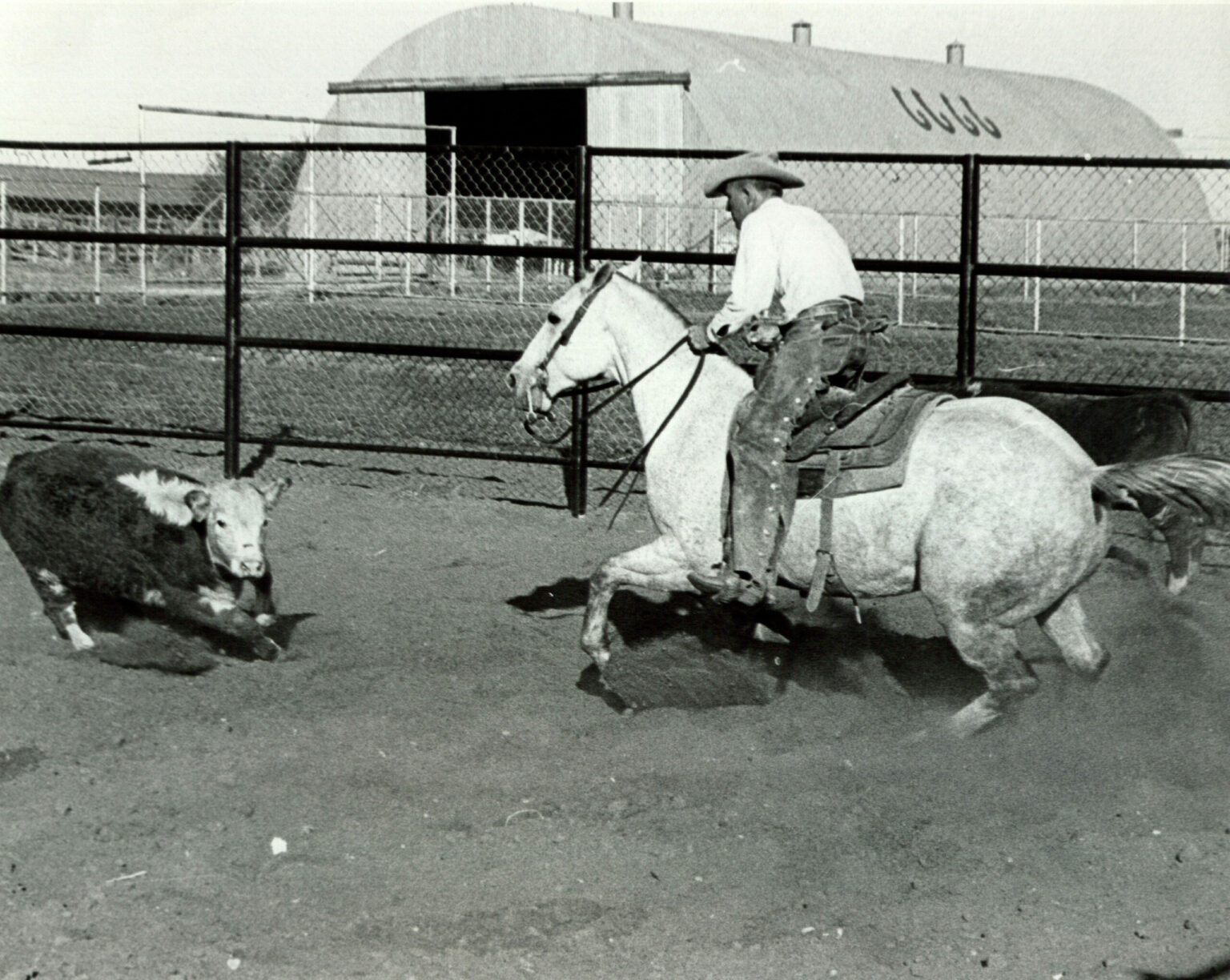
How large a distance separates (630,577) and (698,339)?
101 cm

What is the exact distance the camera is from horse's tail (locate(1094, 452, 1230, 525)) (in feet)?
18.2

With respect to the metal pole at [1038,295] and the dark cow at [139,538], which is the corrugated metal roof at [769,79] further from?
the dark cow at [139,538]

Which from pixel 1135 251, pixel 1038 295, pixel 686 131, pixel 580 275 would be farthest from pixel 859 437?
pixel 686 131

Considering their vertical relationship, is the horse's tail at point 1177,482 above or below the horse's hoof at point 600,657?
above

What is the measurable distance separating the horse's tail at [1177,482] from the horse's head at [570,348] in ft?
7.06

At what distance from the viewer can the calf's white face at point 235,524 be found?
6406 mm

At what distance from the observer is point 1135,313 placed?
22.2 m

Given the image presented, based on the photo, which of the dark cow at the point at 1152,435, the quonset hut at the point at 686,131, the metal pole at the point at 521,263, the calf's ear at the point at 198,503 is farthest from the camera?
the quonset hut at the point at 686,131

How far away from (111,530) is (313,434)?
16.6 feet

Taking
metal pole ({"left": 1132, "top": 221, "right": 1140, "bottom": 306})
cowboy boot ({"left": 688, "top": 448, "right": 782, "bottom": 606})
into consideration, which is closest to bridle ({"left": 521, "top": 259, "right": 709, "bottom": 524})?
cowboy boot ({"left": 688, "top": 448, "right": 782, "bottom": 606})

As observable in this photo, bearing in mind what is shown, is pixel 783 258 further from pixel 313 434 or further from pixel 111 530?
pixel 313 434

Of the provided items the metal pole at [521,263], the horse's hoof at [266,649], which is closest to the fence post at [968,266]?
the horse's hoof at [266,649]

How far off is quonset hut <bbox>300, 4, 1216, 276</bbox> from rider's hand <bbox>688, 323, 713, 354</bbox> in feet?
52.1

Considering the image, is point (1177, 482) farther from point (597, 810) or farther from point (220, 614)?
point (220, 614)
